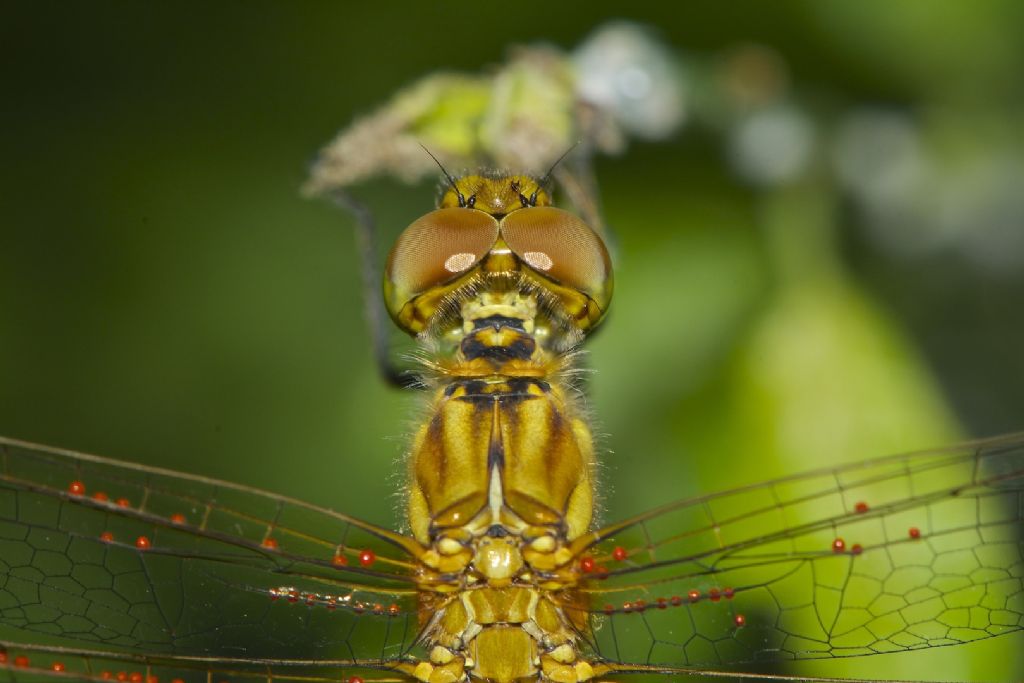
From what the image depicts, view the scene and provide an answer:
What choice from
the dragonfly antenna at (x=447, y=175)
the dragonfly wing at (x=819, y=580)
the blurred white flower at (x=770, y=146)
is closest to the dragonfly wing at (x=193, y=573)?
the dragonfly wing at (x=819, y=580)

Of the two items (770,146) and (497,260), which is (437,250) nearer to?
(497,260)

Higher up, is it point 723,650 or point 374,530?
point 374,530

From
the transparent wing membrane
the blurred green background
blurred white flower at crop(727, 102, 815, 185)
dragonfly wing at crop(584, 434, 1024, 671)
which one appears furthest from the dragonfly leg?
blurred white flower at crop(727, 102, 815, 185)

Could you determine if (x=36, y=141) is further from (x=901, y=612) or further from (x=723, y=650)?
(x=901, y=612)

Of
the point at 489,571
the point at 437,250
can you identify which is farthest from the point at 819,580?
the point at 437,250

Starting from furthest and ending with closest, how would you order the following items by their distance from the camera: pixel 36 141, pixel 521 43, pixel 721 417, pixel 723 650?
pixel 36 141 → pixel 521 43 → pixel 721 417 → pixel 723 650

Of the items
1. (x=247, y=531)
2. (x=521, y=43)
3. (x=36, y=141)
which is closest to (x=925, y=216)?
(x=521, y=43)

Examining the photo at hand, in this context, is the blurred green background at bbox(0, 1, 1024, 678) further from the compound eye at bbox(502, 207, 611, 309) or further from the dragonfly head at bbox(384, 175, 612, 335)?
the compound eye at bbox(502, 207, 611, 309)
